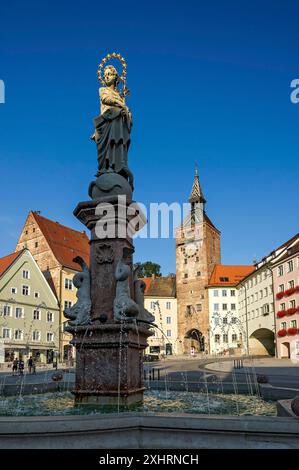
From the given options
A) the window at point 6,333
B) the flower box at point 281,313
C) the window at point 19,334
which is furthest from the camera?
the flower box at point 281,313

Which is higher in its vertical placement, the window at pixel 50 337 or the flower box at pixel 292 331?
the flower box at pixel 292 331

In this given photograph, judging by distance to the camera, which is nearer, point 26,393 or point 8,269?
point 26,393

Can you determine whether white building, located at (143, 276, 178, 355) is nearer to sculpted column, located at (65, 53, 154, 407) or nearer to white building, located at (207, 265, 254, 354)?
white building, located at (207, 265, 254, 354)

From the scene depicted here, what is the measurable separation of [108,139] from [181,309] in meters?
63.4

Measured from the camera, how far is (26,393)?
10539mm

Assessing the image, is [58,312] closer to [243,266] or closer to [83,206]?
[243,266]

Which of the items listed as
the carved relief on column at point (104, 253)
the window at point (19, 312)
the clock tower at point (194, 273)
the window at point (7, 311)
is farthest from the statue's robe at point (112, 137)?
the clock tower at point (194, 273)

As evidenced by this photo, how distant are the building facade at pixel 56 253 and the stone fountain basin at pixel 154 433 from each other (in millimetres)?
45628

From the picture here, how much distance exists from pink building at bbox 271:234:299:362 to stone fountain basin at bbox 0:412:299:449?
3841cm

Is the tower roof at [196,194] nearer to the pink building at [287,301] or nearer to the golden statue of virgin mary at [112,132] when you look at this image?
the pink building at [287,301]

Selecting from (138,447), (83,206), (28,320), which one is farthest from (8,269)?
(138,447)

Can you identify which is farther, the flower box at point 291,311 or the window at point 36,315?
the window at point 36,315

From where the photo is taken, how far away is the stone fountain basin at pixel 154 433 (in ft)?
14.1
